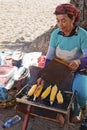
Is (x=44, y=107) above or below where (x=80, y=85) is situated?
below

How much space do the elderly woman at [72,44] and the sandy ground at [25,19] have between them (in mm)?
3858

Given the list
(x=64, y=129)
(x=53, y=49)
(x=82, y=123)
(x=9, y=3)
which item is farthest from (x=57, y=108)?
(x=9, y=3)

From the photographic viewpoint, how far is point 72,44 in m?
4.29

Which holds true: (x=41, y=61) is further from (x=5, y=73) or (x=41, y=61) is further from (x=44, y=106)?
(x=44, y=106)

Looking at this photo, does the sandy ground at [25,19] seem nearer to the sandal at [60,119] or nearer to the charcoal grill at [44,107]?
the charcoal grill at [44,107]

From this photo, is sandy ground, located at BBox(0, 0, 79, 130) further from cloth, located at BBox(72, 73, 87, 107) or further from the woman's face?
the woman's face

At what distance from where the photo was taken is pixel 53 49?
14.6 feet

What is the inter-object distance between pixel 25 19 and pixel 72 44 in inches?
252

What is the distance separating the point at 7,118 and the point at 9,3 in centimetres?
906

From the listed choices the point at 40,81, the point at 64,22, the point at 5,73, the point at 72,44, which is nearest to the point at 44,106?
the point at 40,81

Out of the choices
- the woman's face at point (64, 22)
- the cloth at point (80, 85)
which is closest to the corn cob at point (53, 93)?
the cloth at point (80, 85)

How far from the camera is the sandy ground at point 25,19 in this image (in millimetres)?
8771

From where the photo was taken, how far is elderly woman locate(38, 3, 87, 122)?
4.07m

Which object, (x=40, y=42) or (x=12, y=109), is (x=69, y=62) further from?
(x=40, y=42)
